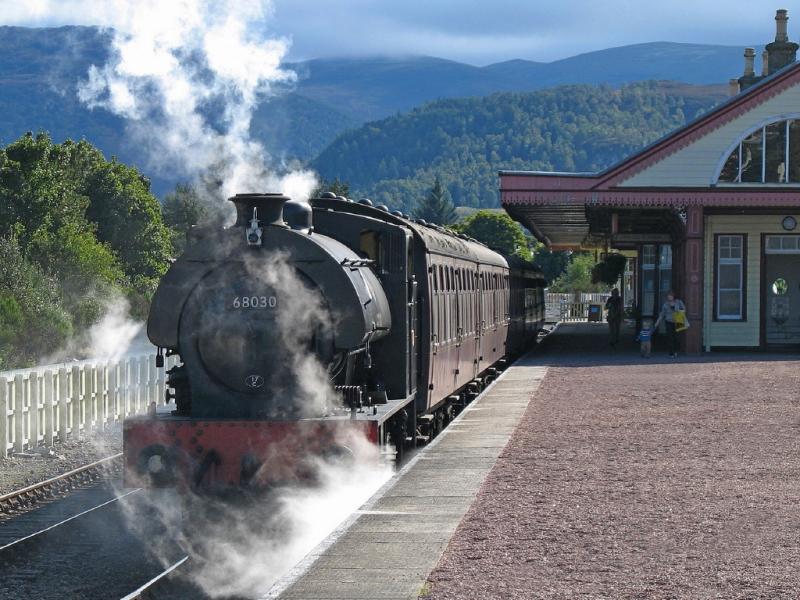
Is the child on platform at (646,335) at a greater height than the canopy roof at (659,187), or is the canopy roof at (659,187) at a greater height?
the canopy roof at (659,187)

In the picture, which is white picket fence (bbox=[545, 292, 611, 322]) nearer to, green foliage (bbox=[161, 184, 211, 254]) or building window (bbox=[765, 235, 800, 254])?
green foliage (bbox=[161, 184, 211, 254])

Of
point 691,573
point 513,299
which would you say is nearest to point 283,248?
point 691,573

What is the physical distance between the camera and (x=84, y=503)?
13.0 meters

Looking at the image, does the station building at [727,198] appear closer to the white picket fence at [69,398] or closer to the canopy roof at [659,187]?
the canopy roof at [659,187]

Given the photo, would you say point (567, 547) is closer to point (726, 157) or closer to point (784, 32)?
point (726, 157)


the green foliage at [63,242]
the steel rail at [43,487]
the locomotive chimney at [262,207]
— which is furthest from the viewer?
the green foliage at [63,242]

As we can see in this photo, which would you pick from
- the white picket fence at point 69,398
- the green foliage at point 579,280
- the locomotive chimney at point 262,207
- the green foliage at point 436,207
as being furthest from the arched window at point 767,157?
the green foliage at point 436,207

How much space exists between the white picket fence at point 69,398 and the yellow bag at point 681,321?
13.7 metres

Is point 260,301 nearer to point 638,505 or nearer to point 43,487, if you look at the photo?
point 638,505

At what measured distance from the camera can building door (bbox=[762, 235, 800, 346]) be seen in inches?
1251

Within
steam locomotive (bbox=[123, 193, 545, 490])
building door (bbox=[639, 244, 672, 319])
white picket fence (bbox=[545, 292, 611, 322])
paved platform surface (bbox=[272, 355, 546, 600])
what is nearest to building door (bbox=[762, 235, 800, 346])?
building door (bbox=[639, 244, 672, 319])

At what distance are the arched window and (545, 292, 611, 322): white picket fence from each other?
35.1m

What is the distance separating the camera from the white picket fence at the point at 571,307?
67.6 metres

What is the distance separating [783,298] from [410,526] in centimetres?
2506
